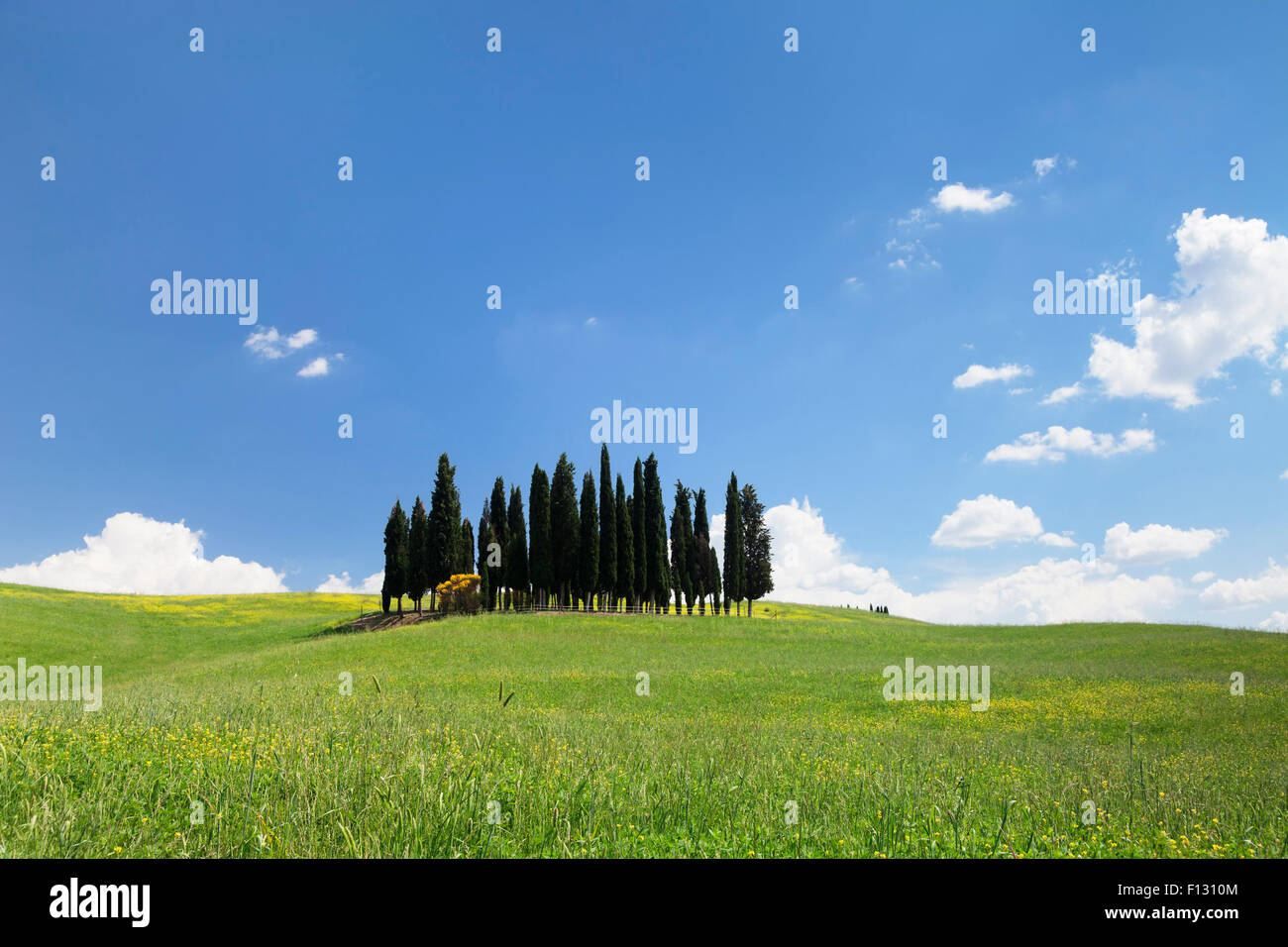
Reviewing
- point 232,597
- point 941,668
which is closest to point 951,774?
point 941,668

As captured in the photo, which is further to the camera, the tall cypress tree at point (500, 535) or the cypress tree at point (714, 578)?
the cypress tree at point (714, 578)

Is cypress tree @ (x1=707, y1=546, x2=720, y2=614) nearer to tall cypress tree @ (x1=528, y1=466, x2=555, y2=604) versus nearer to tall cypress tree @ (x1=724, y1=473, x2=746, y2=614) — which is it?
tall cypress tree @ (x1=724, y1=473, x2=746, y2=614)

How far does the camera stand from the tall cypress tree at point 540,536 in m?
61.0

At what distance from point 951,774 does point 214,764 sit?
9.77 metres

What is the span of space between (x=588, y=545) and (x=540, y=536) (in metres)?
4.64

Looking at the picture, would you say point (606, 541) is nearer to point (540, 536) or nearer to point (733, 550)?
point (540, 536)

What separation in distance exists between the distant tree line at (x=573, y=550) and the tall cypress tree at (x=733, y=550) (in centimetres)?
11

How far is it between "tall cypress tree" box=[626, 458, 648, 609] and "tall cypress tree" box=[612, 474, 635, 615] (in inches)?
26.5

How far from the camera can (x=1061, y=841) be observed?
6.48 metres

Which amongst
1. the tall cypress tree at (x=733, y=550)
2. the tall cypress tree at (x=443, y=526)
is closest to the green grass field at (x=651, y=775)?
the tall cypress tree at (x=443, y=526)

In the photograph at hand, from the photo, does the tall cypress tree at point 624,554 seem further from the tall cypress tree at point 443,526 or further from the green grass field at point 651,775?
the green grass field at point 651,775

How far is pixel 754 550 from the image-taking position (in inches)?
2901
